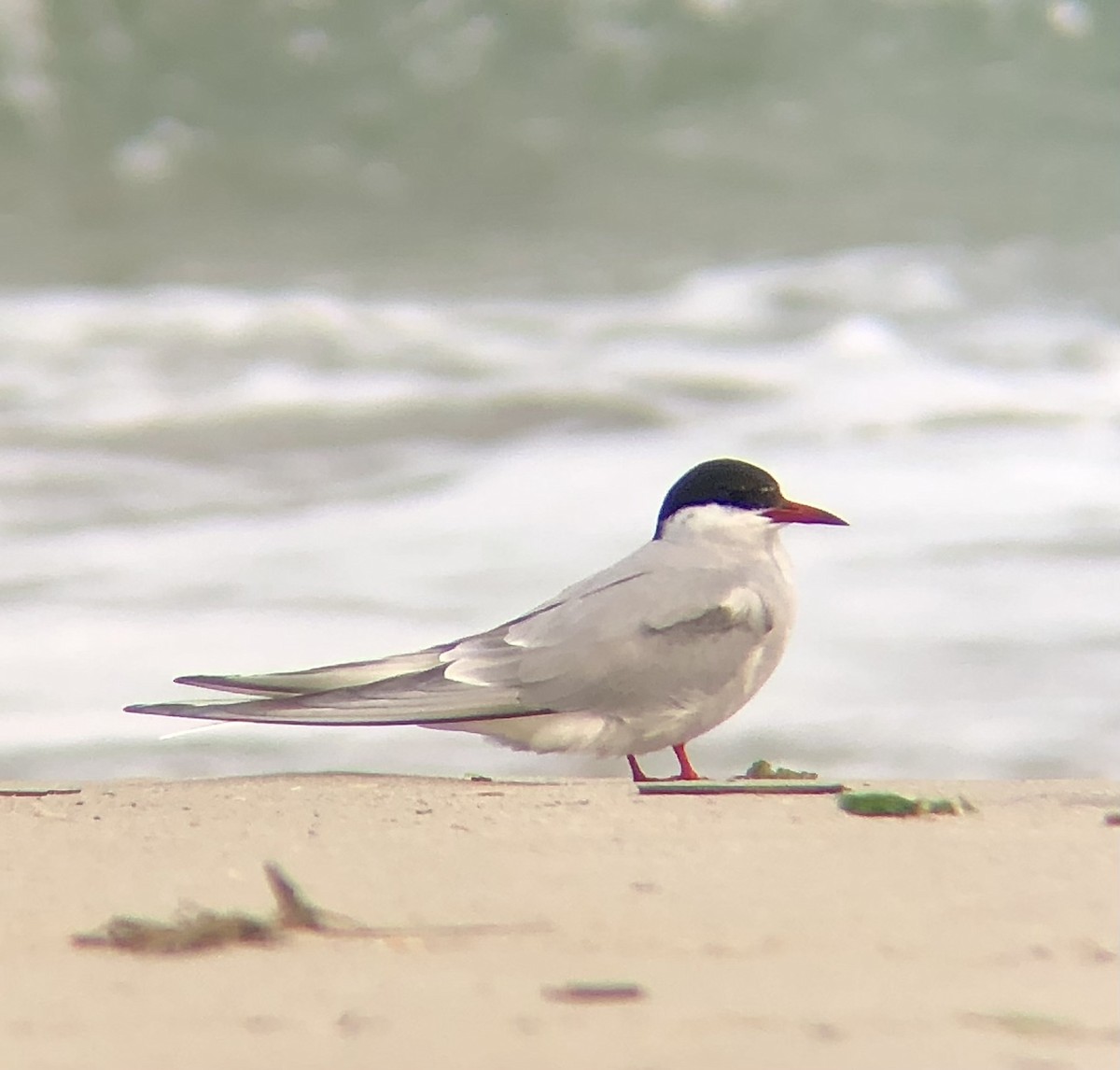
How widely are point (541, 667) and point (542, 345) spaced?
7276 millimetres

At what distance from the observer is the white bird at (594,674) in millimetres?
4273

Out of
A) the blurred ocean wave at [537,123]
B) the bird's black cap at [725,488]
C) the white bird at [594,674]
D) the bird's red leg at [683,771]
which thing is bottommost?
the bird's red leg at [683,771]

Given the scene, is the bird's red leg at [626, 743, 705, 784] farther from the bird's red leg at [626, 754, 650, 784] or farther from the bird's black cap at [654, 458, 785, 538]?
the bird's black cap at [654, 458, 785, 538]

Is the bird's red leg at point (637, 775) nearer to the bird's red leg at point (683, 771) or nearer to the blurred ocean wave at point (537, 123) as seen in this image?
the bird's red leg at point (683, 771)

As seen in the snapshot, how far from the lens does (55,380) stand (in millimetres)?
10836

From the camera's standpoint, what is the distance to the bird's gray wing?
4246 millimetres

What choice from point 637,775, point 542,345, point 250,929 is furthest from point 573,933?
point 542,345

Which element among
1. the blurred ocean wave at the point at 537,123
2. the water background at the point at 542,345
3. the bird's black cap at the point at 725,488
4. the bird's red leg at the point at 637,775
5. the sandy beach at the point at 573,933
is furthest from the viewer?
the blurred ocean wave at the point at 537,123

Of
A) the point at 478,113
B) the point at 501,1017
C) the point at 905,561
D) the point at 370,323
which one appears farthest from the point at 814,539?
the point at 478,113

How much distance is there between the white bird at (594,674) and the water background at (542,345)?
1149 mm

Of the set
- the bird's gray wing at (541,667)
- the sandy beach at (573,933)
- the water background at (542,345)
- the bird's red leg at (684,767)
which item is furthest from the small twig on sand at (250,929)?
the water background at (542,345)

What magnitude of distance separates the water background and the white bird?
115 cm

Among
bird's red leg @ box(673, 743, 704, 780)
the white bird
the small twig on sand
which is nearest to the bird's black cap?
the white bird

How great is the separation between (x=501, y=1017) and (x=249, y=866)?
92cm
